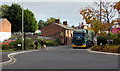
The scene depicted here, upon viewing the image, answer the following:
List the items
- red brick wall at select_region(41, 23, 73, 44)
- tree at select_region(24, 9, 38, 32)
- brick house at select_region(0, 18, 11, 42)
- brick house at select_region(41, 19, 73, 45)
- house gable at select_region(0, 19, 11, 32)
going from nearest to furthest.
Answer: brick house at select_region(41, 19, 73, 45) → red brick wall at select_region(41, 23, 73, 44) → brick house at select_region(0, 18, 11, 42) → house gable at select_region(0, 19, 11, 32) → tree at select_region(24, 9, 38, 32)

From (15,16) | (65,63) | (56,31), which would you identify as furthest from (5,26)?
(65,63)

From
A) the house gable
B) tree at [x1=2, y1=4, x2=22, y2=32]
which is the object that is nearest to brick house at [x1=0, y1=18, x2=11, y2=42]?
the house gable

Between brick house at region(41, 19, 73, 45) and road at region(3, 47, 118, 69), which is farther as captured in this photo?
brick house at region(41, 19, 73, 45)

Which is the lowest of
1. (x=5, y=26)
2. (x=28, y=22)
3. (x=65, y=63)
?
(x=65, y=63)

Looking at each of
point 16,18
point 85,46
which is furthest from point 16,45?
point 16,18

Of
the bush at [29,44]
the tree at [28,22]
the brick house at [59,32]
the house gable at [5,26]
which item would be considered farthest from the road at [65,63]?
the tree at [28,22]

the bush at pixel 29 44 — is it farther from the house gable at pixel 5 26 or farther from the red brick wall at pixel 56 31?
the house gable at pixel 5 26

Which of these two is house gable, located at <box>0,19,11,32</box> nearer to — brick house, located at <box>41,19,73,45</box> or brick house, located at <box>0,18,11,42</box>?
brick house, located at <box>0,18,11,42</box>

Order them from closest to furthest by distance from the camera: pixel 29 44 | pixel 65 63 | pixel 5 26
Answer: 1. pixel 65 63
2. pixel 29 44
3. pixel 5 26

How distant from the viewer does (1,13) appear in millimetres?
79375

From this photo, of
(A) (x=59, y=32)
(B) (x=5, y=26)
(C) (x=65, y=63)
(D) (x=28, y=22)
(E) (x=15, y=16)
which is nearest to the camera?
(C) (x=65, y=63)

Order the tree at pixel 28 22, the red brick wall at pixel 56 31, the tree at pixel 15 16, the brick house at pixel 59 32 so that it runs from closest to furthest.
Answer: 1. the brick house at pixel 59 32
2. the red brick wall at pixel 56 31
3. the tree at pixel 15 16
4. the tree at pixel 28 22

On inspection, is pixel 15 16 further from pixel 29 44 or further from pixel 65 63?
pixel 65 63

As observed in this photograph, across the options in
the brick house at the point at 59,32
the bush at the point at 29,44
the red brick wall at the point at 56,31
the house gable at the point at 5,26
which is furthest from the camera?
the house gable at the point at 5,26
